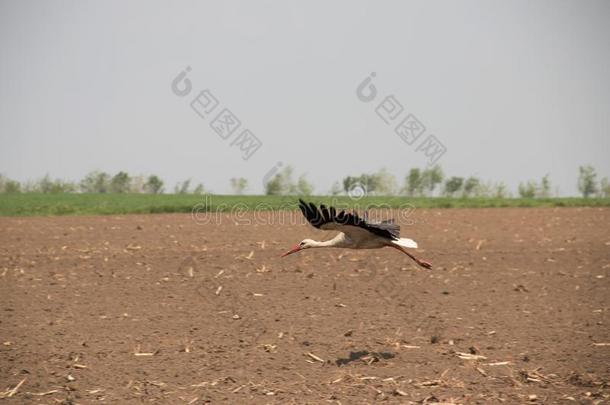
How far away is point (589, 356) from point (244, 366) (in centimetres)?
498

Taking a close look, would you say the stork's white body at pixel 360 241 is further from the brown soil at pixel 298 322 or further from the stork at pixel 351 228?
the brown soil at pixel 298 322

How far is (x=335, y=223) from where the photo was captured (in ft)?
28.7

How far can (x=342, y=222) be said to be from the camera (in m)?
8.73

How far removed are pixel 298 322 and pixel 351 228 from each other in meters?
3.70

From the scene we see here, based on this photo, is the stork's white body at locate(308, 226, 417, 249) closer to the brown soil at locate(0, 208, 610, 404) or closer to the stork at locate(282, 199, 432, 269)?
the stork at locate(282, 199, 432, 269)

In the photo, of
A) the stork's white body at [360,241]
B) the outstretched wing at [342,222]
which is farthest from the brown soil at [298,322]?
the outstretched wing at [342,222]

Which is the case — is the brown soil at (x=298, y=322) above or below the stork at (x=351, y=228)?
below

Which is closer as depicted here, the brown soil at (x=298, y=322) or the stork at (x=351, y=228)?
the stork at (x=351, y=228)

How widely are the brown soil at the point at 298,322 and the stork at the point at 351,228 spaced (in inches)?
69.3

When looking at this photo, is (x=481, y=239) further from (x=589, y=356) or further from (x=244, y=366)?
(x=244, y=366)

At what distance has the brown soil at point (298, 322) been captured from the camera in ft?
31.3

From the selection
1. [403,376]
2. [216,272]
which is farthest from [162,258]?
[403,376]

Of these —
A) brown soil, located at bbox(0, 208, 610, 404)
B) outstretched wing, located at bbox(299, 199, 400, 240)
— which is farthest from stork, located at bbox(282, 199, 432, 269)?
brown soil, located at bbox(0, 208, 610, 404)

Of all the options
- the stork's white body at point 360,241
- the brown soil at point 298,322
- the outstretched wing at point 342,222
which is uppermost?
the outstretched wing at point 342,222
